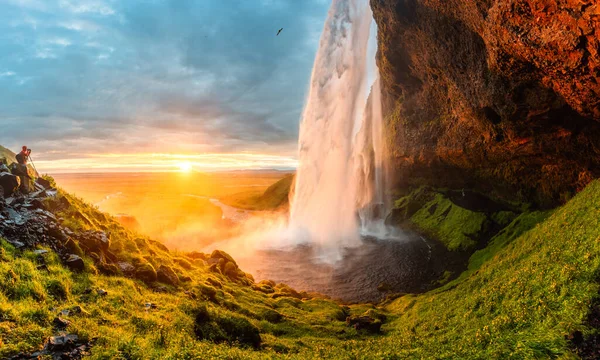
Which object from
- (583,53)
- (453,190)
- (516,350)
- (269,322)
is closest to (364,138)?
(453,190)

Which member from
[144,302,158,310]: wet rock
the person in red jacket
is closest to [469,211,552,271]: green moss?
[144,302,158,310]: wet rock

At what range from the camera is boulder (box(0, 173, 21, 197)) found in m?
22.2

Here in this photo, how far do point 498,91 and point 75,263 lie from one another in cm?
4561

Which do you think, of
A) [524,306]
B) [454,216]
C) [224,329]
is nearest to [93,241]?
[224,329]

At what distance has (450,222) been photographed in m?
59.7

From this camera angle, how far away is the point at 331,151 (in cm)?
9100

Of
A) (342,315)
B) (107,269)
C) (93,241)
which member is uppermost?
(93,241)

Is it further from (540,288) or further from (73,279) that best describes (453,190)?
(73,279)

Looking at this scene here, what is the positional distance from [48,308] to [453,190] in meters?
72.1

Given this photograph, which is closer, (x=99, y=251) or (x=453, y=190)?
(x=99, y=251)

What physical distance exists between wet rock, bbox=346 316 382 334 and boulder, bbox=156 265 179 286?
14.7 m

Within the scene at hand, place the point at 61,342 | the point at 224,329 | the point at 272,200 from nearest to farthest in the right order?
1. the point at 61,342
2. the point at 224,329
3. the point at 272,200

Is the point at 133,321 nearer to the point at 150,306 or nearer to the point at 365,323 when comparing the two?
the point at 150,306

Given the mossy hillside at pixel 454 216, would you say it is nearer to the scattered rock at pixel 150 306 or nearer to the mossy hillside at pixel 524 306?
the mossy hillside at pixel 524 306
